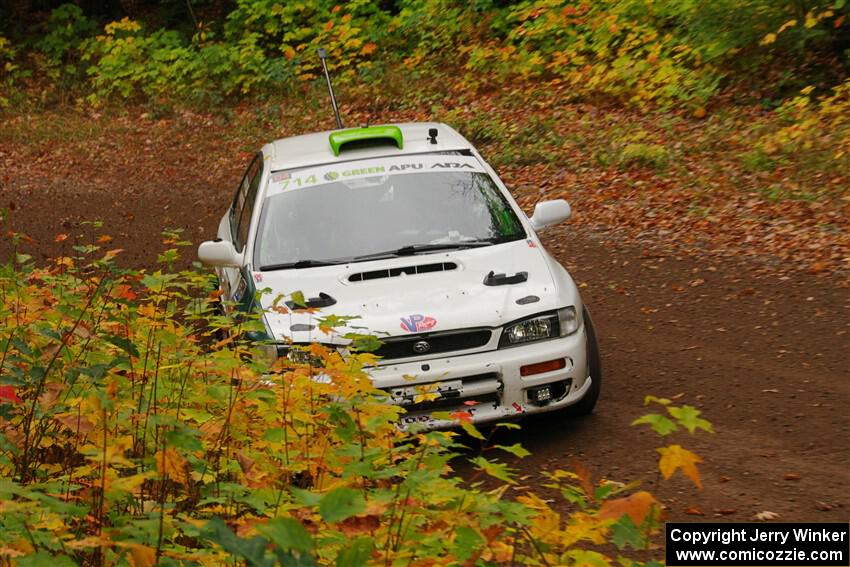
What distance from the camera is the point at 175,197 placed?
53.1 ft

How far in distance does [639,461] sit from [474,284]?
1.38 meters

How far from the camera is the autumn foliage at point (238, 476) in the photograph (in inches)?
117

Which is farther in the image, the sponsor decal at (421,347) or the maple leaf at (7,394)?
the sponsor decal at (421,347)

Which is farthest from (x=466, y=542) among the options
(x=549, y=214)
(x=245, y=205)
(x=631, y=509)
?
(x=245, y=205)

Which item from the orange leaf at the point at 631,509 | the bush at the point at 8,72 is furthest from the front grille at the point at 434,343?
the bush at the point at 8,72

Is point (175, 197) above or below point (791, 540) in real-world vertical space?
below

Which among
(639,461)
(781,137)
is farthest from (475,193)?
(781,137)

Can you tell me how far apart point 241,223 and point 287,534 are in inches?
221

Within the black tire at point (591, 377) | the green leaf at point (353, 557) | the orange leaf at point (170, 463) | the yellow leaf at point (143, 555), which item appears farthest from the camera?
the black tire at point (591, 377)

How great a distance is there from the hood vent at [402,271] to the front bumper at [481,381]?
716mm

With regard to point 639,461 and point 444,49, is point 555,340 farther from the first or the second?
point 444,49

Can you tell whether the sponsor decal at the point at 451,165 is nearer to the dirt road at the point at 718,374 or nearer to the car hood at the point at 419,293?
the car hood at the point at 419,293

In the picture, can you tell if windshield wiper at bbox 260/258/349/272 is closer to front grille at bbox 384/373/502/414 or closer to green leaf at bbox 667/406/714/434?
front grille at bbox 384/373/502/414

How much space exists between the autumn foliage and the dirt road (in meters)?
0.73
